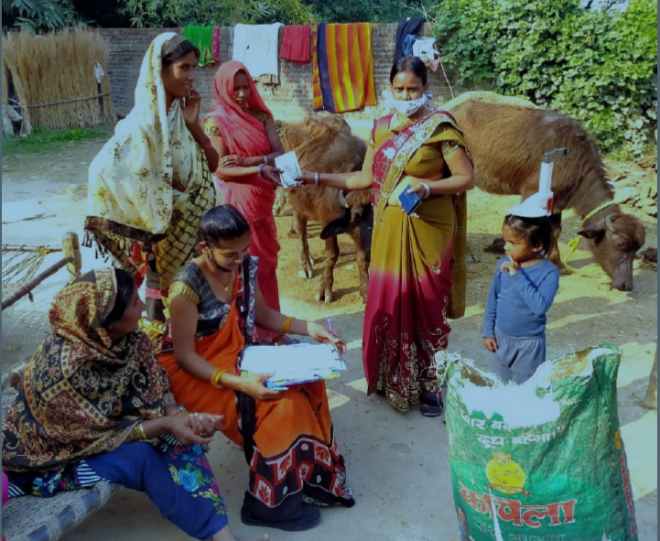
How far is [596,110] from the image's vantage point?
998cm

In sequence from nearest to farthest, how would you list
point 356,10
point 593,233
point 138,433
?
A: point 138,433
point 593,233
point 356,10

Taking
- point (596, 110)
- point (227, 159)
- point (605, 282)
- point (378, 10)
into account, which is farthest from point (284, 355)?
point (378, 10)

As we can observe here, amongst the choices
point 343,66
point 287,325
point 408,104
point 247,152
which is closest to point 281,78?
point 343,66

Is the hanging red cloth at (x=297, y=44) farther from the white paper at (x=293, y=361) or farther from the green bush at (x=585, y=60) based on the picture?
the white paper at (x=293, y=361)

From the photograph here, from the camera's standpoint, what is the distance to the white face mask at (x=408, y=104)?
3.58m

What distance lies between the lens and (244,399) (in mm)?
3033

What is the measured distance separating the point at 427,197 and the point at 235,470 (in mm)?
1887

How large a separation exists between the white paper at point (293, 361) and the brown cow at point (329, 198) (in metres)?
2.35

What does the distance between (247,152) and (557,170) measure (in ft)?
11.5

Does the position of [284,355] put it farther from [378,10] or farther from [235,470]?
[378,10]

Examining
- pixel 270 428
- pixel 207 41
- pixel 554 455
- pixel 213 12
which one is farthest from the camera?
pixel 213 12

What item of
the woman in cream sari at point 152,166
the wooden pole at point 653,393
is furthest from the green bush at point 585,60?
the woman in cream sari at point 152,166

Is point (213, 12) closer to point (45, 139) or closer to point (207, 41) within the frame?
point (207, 41)

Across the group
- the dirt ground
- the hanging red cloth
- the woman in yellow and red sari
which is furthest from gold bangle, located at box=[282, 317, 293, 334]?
the hanging red cloth
